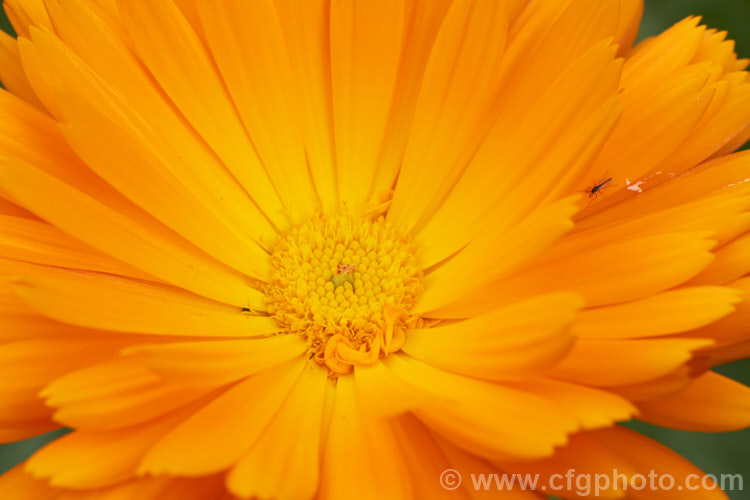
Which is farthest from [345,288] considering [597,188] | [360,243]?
[597,188]

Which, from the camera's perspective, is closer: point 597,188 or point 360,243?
point 597,188

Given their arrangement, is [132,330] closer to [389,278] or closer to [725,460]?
[389,278]

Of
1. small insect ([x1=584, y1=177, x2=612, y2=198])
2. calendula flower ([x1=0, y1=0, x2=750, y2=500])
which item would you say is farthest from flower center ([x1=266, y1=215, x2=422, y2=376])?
small insect ([x1=584, y1=177, x2=612, y2=198])

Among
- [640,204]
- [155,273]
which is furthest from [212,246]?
[640,204]

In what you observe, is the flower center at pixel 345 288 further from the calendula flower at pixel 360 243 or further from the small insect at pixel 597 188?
the small insect at pixel 597 188

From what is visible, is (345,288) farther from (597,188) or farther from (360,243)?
(597,188)

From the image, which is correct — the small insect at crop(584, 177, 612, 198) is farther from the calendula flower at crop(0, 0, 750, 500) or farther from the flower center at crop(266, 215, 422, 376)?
the flower center at crop(266, 215, 422, 376)
